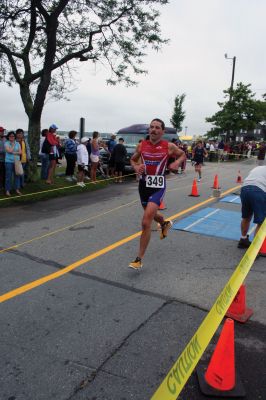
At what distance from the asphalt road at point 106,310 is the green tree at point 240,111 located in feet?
100

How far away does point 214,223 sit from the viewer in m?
8.65

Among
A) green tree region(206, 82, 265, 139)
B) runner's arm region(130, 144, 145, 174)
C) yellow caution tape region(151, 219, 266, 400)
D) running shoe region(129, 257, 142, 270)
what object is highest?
green tree region(206, 82, 265, 139)

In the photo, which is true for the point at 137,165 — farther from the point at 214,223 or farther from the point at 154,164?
the point at 214,223

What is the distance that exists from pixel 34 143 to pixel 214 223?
7.22 m

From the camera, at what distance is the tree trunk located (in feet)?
41.7

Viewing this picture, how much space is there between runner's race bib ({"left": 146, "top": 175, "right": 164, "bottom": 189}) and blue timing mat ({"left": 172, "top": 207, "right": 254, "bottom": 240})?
2.45m

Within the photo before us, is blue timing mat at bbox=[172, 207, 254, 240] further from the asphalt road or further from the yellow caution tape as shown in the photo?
the yellow caution tape

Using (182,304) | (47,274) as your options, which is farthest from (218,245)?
(47,274)

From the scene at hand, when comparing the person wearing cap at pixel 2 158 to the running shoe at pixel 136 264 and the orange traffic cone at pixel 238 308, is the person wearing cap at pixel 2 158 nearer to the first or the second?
the running shoe at pixel 136 264

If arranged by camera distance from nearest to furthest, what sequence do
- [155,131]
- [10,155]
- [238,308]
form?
[238,308] → [155,131] → [10,155]

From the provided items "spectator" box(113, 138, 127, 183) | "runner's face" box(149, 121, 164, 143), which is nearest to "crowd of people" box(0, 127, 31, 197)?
"spectator" box(113, 138, 127, 183)

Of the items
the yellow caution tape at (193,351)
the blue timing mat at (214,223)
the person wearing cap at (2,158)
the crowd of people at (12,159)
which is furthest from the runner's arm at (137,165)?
the person wearing cap at (2,158)

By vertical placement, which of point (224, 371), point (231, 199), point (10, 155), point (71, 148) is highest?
point (71, 148)

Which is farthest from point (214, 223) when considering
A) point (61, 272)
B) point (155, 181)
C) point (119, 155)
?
point (119, 155)
